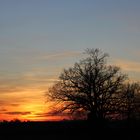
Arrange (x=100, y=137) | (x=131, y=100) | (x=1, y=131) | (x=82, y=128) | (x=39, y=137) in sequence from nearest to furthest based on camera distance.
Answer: (x=100, y=137) < (x=82, y=128) < (x=39, y=137) < (x=1, y=131) < (x=131, y=100)

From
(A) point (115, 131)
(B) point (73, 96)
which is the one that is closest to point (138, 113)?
(B) point (73, 96)

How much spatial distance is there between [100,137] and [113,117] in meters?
20.4

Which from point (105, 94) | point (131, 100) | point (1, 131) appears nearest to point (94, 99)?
point (105, 94)

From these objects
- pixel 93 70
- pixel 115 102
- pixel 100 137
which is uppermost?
pixel 93 70

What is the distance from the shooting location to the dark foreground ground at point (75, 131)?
52.0 m

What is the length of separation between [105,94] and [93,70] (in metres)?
4.23

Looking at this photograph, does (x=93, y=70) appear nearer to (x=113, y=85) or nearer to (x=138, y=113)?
(x=113, y=85)

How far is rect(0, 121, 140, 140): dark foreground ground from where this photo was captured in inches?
2046

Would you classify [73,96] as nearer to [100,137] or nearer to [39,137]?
[39,137]

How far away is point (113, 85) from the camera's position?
7200cm

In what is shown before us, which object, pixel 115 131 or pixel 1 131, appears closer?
pixel 115 131

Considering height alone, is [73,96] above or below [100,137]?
above

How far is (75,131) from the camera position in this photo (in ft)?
204

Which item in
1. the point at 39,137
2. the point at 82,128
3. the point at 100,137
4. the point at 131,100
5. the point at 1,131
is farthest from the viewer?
the point at 131,100
